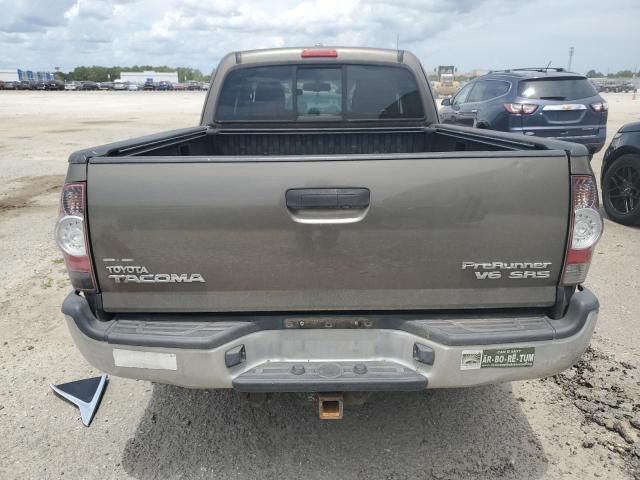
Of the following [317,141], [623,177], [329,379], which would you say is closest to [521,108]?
[623,177]

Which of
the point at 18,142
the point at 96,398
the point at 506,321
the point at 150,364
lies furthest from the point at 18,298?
the point at 18,142

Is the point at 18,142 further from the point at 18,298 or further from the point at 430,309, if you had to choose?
the point at 430,309

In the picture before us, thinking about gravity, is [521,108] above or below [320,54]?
below

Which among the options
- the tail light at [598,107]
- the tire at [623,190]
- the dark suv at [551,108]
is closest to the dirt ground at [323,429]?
the tire at [623,190]

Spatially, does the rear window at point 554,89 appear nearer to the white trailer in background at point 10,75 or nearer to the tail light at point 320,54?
the tail light at point 320,54

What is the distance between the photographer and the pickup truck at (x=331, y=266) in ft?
7.09

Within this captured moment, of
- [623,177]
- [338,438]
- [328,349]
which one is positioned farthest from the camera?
[623,177]

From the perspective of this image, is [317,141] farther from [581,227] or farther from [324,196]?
[581,227]

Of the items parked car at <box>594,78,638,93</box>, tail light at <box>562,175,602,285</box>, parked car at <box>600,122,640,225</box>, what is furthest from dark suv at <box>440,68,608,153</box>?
parked car at <box>594,78,638,93</box>

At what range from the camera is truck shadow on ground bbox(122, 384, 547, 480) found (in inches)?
105

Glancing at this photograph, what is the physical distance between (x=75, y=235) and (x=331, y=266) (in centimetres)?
111

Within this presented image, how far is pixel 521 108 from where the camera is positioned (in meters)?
9.73

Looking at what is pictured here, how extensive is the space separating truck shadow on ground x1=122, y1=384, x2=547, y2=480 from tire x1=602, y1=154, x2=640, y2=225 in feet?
15.5

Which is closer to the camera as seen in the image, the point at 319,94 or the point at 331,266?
the point at 331,266
